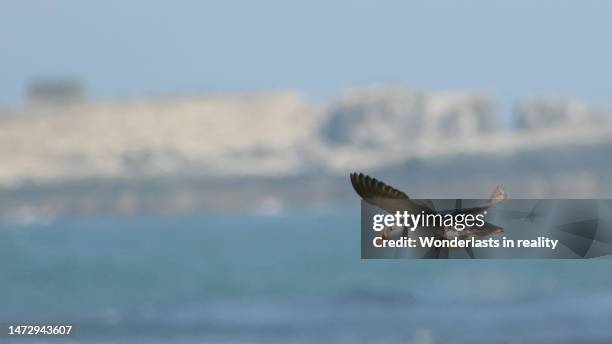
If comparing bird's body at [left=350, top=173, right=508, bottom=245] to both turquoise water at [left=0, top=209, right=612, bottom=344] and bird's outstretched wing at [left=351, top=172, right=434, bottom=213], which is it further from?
turquoise water at [left=0, top=209, right=612, bottom=344]

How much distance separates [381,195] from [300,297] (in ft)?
47.6

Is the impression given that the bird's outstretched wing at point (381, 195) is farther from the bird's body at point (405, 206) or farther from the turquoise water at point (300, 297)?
the turquoise water at point (300, 297)

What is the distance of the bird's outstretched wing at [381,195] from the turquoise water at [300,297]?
390 centimetres

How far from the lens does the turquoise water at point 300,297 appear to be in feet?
52.5

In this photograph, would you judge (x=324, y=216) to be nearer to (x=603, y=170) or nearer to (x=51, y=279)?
(x=603, y=170)

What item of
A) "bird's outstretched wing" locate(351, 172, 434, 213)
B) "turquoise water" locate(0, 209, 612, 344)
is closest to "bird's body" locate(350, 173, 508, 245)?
"bird's outstretched wing" locate(351, 172, 434, 213)

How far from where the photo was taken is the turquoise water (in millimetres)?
16016

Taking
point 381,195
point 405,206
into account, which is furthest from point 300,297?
point 381,195

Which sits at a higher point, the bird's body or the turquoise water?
the turquoise water

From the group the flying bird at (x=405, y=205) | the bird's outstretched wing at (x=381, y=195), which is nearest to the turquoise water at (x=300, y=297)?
the flying bird at (x=405, y=205)

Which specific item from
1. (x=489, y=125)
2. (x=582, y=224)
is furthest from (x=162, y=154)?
(x=582, y=224)

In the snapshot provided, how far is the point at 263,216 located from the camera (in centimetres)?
10475

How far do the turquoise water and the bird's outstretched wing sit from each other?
12.8 ft

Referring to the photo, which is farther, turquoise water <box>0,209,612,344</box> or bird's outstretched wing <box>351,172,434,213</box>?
turquoise water <box>0,209,612,344</box>
